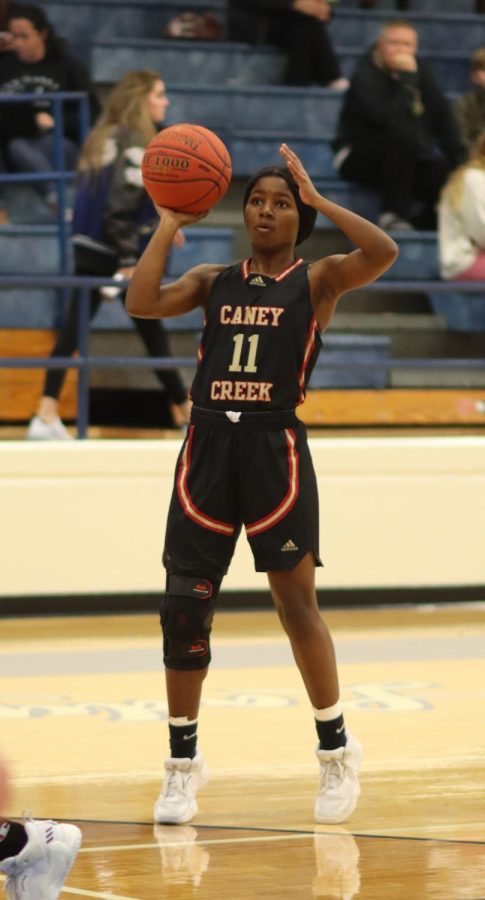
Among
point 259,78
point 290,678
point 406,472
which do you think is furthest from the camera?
point 259,78

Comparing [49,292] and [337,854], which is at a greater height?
[337,854]

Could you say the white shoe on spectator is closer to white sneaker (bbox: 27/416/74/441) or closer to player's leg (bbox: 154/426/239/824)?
white sneaker (bbox: 27/416/74/441)

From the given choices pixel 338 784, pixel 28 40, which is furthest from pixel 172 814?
pixel 28 40

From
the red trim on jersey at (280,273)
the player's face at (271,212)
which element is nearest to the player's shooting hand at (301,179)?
the player's face at (271,212)

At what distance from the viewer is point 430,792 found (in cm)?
483

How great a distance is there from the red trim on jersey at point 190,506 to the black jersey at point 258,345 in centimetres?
16

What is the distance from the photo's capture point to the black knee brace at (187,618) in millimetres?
4520

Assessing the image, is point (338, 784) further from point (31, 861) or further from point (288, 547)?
point (31, 861)

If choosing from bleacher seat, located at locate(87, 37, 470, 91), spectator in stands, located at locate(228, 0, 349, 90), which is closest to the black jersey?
bleacher seat, located at locate(87, 37, 470, 91)

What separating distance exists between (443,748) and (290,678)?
51.7 inches

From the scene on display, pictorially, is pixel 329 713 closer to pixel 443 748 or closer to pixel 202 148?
pixel 443 748

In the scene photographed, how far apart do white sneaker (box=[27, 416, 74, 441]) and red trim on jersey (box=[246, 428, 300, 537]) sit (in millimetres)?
3731

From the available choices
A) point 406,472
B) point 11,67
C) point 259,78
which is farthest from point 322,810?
point 259,78

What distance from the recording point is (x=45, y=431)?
323 inches
